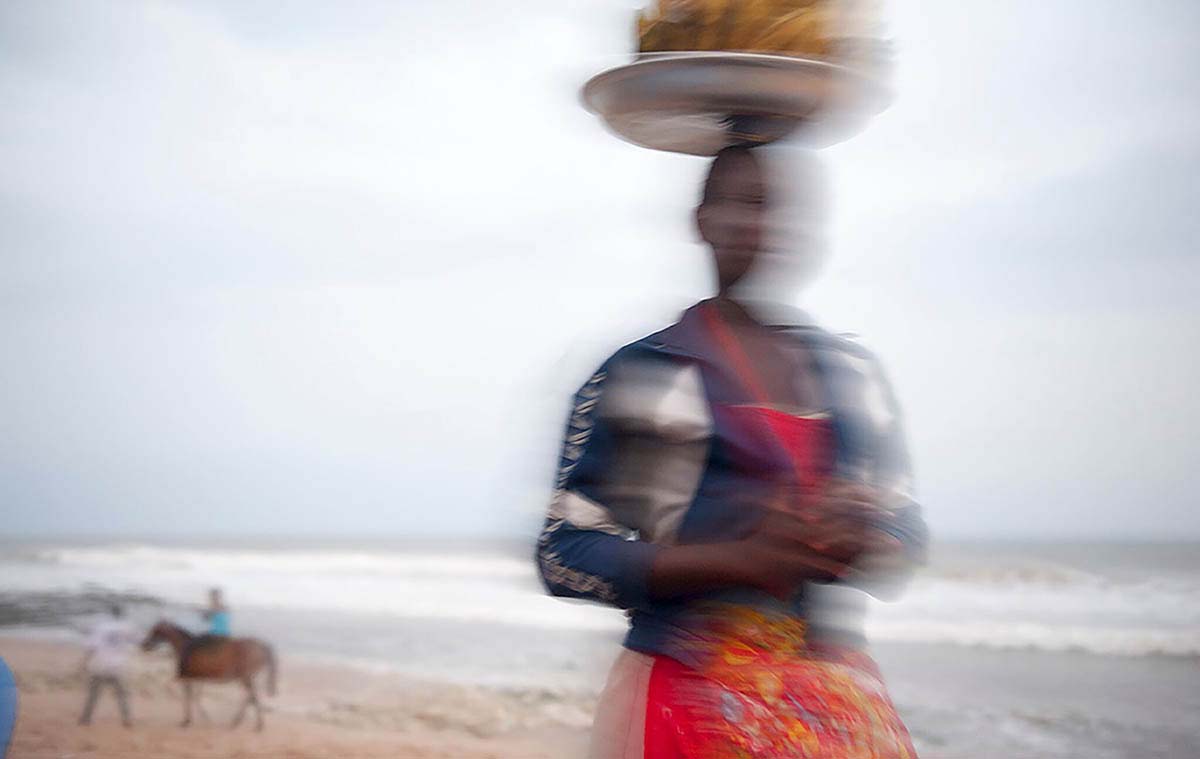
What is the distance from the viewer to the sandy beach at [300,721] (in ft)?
29.0

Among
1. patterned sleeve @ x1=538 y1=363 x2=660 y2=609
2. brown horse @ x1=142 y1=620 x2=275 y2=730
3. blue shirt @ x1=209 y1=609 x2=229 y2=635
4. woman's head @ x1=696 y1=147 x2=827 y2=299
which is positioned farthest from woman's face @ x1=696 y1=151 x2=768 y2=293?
blue shirt @ x1=209 y1=609 x2=229 y2=635

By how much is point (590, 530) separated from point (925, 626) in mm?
15798

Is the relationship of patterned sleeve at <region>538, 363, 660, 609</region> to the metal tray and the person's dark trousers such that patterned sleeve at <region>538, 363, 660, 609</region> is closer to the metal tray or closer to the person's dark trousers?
the metal tray

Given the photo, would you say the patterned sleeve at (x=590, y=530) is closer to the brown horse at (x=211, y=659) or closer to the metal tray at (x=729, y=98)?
the metal tray at (x=729, y=98)

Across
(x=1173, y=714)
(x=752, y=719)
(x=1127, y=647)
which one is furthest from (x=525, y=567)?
(x=1127, y=647)

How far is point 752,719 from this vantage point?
55.9 inches

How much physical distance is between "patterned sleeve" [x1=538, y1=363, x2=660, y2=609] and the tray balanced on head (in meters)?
0.36

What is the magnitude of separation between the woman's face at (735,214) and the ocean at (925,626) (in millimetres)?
438

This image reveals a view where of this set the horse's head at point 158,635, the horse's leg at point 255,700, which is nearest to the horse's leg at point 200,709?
the horse's leg at point 255,700

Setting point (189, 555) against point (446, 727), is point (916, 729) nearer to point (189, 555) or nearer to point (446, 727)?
point (446, 727)

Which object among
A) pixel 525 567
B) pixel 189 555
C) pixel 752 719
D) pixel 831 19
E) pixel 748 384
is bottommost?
pixel 189 555

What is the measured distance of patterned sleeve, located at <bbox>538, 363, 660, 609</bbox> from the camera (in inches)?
55.8

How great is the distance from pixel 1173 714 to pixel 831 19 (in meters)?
11.3

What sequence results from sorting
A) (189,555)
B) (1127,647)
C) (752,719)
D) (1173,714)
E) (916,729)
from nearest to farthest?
(752,719) → (916,729) → (1173,714) → (1127,647) → (189,555)
